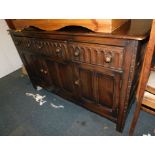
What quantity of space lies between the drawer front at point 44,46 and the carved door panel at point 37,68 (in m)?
0.09

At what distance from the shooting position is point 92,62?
102cm

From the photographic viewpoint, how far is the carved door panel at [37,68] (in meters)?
1.53

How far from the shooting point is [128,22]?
3.32 ft

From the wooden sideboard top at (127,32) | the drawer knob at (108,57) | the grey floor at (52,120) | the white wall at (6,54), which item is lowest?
the grey floor at (52,120)

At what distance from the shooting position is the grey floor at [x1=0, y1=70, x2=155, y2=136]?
1.33 meters

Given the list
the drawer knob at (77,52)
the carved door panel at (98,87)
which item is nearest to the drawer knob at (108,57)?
the carved door panel at (98,87)

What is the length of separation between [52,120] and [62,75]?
57 centimetres

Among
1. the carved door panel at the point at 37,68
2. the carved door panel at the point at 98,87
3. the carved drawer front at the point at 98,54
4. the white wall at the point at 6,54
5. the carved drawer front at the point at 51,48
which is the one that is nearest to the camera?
the carved drawer front at the point at 98,54

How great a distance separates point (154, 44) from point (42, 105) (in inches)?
58.8

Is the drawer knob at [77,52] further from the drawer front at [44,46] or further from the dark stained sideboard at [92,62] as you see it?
the drawer front at [44,46]

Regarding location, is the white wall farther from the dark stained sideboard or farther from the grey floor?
the dark stained sideboard

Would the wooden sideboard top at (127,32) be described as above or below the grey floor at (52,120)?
above

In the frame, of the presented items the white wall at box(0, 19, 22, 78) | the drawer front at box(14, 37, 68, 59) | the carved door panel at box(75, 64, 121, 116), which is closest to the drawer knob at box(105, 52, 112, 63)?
the carved door panel at box(75, 64, 121, 116)
